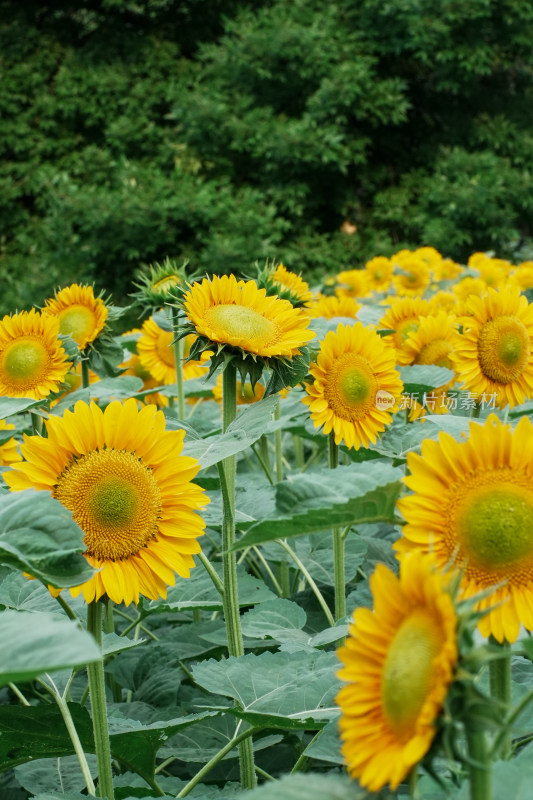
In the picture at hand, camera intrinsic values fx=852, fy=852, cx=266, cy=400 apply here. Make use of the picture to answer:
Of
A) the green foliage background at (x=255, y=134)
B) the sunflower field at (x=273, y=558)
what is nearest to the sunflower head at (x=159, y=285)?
the sunflower field at (x=273, y=558)

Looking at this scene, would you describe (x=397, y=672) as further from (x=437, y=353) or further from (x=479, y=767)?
(x=437, y=353)

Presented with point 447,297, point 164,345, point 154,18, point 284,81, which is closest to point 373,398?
point 164,345

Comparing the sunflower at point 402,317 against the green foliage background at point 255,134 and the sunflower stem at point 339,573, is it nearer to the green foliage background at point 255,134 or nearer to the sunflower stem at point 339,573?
the sunflower stem at point 339,573

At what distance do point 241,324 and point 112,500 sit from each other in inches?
13.2

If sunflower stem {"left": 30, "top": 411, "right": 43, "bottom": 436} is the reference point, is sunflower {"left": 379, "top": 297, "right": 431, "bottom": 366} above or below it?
above

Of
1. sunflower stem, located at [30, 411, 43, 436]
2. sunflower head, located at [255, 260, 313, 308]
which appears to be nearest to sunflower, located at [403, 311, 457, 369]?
sunflower head, located at [255, 260, 313, 308]

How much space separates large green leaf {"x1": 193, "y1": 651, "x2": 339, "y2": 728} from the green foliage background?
18.2ft

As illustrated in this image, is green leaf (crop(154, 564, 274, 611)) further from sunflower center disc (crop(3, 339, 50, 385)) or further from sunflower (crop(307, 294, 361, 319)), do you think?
sunflower (crop(307, 294, 361, 319))

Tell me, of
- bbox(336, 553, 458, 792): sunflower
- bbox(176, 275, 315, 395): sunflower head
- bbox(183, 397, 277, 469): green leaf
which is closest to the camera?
bbox(336, 553, 458, 792): sunflower

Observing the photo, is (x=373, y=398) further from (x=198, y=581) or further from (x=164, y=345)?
(x=164, y=345)

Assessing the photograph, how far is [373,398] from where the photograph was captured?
129 centimetres

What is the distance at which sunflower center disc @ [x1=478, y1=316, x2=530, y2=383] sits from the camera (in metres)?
1.35

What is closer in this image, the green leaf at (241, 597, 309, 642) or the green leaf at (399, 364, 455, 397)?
the green leaf at (241, 597, 309, 642)

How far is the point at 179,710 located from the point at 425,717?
0.84 m
